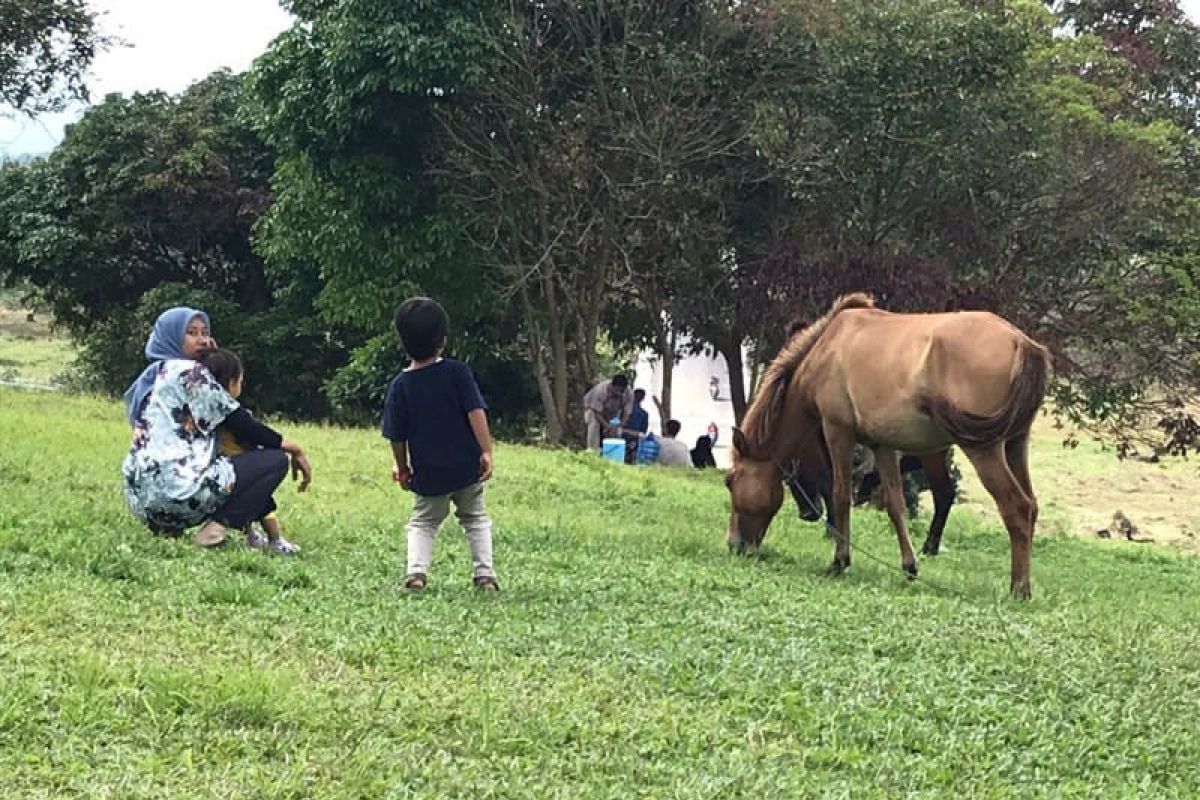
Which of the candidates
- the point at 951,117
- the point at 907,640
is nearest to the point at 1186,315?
the point at 951,117

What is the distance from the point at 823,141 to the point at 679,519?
8404mm

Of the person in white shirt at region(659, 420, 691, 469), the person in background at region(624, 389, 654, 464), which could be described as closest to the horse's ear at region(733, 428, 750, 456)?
the person in white shirt at region(659, 420, 691, 469)

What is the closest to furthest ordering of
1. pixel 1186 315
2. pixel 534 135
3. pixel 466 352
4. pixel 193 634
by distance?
pixel 193 634, pixel 1186 315, pixel 534 135, pixel 466 352

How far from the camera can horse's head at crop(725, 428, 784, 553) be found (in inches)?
371

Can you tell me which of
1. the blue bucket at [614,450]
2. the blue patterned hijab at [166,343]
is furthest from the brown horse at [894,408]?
the blue bucket at [614,450]

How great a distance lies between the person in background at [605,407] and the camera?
60.2ft

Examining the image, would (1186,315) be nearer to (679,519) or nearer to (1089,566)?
(1089,566)

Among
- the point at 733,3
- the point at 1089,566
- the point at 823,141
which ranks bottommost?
the point at 1089,566

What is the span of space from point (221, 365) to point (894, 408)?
422 cm

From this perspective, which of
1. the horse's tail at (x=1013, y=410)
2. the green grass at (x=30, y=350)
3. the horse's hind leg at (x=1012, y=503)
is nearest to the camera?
the horse's tail at (x=1013, y=410)

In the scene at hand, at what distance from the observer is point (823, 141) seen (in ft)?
59.9

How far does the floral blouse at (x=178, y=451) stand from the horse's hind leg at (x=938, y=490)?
5.64 meters

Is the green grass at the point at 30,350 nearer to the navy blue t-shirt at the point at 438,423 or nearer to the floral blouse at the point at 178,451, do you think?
the floral blouse at the point at 178,451

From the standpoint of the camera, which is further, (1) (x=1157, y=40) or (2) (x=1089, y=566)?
(1) (x=1157, y=40)
